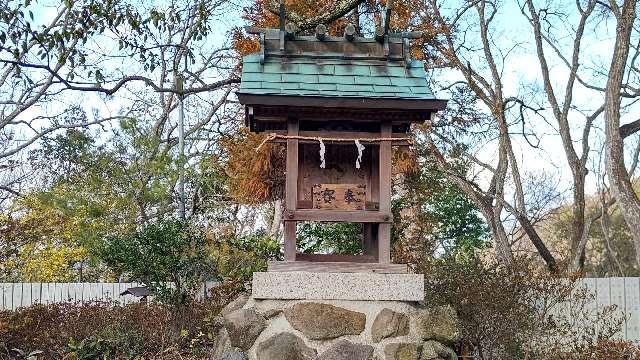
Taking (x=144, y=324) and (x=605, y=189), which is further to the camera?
(x=605, y=189)

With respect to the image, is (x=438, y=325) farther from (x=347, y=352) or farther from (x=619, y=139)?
(x=619, y=139)

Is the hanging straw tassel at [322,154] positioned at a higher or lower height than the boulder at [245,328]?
higher

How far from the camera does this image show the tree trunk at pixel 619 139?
914 centimetres

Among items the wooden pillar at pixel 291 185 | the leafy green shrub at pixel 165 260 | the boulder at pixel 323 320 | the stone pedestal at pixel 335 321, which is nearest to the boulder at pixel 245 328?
the stone pedestal at pixel 335 321

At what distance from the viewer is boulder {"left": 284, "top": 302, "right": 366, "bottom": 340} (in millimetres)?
5441

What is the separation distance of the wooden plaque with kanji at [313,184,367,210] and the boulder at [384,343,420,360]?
117cm

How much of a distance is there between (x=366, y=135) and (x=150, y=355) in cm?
331

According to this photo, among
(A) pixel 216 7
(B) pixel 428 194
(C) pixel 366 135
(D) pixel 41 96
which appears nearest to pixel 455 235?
(B) pixel 428 194

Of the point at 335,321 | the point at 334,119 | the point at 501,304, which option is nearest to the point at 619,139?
the point at 501,304

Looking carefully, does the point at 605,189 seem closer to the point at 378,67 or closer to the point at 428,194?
the point at 428,194

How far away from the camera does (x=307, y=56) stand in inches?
235

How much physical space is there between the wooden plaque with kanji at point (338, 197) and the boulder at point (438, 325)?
3.49 ft

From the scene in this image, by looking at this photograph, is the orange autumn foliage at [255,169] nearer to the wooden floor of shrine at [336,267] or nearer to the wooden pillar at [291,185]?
the wooden pillar at [291,185]

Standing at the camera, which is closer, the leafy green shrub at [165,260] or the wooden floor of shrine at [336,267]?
the wooden floor of shrine at [336,267]
